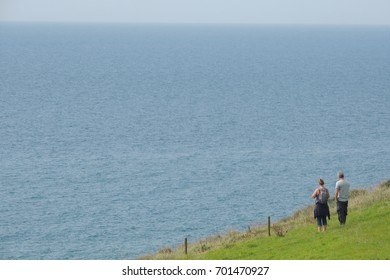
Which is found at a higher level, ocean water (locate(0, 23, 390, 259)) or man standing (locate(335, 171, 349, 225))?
ocean water (locate(0, 23, 390, 259))

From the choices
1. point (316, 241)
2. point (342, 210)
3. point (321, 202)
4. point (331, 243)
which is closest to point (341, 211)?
point (342, 210)

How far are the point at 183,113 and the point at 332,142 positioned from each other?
Result: 28062 mm

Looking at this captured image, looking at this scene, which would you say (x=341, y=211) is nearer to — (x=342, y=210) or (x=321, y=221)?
(x=342, y=210)

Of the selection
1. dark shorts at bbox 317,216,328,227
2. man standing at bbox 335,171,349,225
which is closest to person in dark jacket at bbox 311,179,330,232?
dark shorts at bbox 317,216,328,227

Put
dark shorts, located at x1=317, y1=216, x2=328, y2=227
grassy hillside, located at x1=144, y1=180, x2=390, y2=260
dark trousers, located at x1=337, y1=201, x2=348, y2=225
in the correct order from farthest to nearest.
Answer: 1. dark shorts, located at x1=317, y1=216, x2=328, y2=227
2. dark trousers, located at x1=337, y1=201, x2=348, y2=225
3. grassy hillside, located at x1=144, y1=180, x2=390, y2=260

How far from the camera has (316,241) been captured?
90.1 feet

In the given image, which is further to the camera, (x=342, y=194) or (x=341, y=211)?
(x=341, y=211)

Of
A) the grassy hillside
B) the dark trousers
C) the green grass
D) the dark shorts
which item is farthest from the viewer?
the dark shorts

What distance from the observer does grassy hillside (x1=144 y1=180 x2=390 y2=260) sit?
25562 mm

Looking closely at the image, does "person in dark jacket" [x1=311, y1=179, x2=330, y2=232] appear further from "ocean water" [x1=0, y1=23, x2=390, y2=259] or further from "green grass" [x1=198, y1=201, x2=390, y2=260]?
"ocean water" [x1=0, y1=23, x2=390, y2=259]

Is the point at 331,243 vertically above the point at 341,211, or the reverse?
the point at 341,211

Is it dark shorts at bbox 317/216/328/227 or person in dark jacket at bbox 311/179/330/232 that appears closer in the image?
person in dark jacket at bbox 311/179/330/232

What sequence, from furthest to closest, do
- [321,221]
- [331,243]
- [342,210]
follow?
[321,221] → [342,210] → [331,243]
